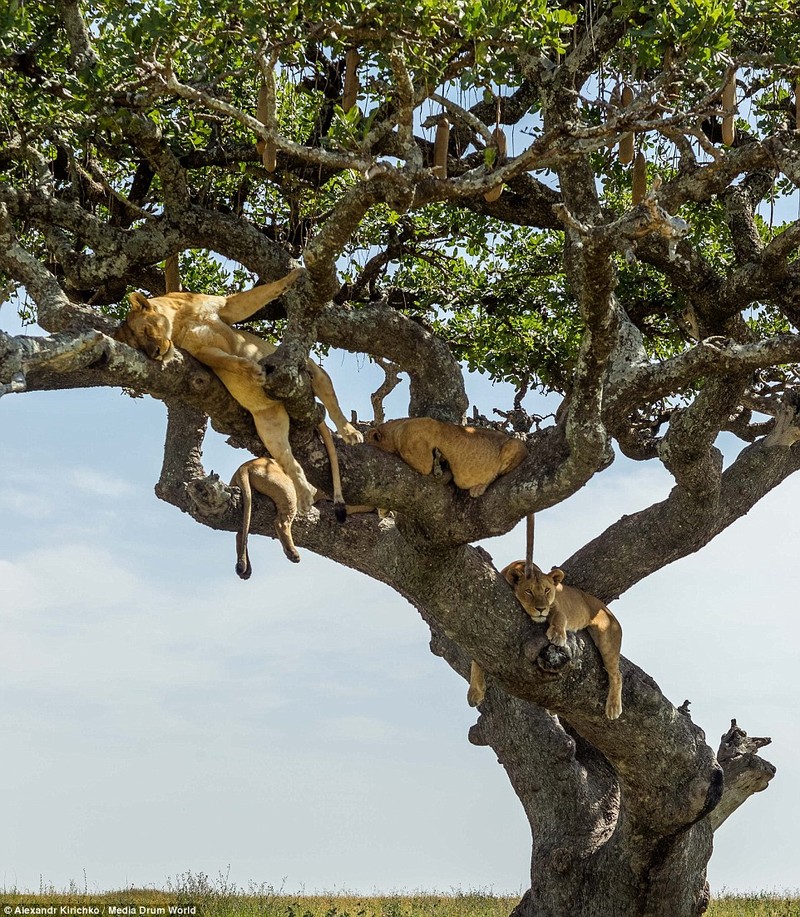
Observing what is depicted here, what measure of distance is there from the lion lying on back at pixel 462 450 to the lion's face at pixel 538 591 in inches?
41.3

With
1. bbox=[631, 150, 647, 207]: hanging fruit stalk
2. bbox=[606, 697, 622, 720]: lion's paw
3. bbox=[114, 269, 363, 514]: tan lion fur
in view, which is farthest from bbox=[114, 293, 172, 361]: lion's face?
bbox=[606, 697, 622, 720]: lion's paw

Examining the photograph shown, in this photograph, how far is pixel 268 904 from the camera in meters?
12.9

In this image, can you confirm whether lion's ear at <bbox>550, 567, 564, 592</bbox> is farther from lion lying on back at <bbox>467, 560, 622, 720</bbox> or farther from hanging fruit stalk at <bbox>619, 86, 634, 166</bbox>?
hanging fruit stalk at <bbox>619, 86, 634, 166</bbox>

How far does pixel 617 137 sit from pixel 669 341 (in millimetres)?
4937

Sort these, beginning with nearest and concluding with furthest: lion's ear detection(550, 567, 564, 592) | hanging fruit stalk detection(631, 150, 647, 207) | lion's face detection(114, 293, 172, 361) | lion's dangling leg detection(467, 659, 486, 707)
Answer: lion's face detection(114, 293, 172, 361) < hanging fruit stalk detection(631, 150, 647, 207) < lion's ear detection(550, 567, 564, 592) < lion's dangling leg detection(467, 659, 486, 707)

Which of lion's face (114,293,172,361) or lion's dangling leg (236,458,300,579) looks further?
lion's dangling leg (236,458,300,579)

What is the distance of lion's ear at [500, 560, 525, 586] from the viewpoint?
9.69 m

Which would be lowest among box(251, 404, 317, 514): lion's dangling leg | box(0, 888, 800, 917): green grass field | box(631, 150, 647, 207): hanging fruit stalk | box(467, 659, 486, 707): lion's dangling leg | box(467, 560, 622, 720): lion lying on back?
box(0, 888, 800, 917): green grass field

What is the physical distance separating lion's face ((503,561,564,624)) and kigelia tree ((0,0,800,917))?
0.13 meters

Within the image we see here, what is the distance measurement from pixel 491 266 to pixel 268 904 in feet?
25.1

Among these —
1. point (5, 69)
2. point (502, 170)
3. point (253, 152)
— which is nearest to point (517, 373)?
point (253, 152)

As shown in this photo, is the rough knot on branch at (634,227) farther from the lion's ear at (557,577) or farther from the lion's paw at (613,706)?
the lion's paw at (613,706)

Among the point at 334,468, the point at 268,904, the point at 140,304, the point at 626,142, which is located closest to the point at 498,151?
the point at 626,142

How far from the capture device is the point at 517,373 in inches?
501
